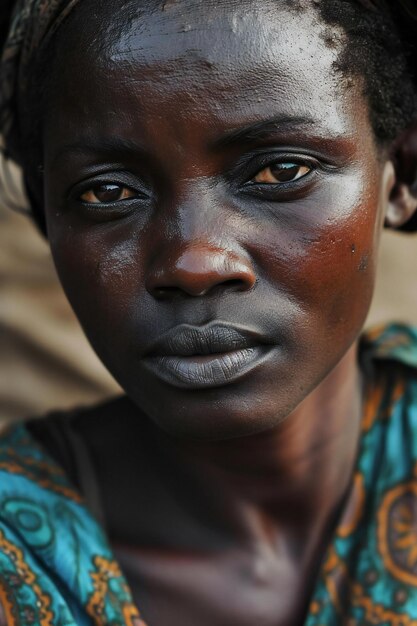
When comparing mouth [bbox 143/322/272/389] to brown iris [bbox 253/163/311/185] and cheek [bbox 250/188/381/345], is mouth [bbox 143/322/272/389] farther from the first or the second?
brown iris [bbox 253/163/311/185]

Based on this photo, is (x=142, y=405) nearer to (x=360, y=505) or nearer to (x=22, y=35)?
(x=360, y=505)

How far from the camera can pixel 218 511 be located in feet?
7.08

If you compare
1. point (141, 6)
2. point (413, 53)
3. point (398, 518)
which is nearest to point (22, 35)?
point (141, 6)

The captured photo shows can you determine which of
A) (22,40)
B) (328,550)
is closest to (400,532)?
(328,550)

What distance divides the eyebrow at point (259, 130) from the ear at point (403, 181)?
33 cm

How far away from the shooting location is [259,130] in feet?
5.60

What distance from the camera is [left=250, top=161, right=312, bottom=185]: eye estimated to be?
1.75 metres

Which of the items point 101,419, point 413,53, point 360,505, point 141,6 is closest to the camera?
point 141,6

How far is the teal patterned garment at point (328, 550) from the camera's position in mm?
1887

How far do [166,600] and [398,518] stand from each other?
0.48m

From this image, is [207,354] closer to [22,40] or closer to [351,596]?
[351,596]

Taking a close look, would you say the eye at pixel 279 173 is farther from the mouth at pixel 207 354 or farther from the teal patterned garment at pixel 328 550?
the teal patterned garment at pixel 328 550

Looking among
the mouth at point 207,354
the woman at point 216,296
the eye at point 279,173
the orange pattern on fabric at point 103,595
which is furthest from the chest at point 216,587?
the eye at point 279,173

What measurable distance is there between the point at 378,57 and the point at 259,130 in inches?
12.5
